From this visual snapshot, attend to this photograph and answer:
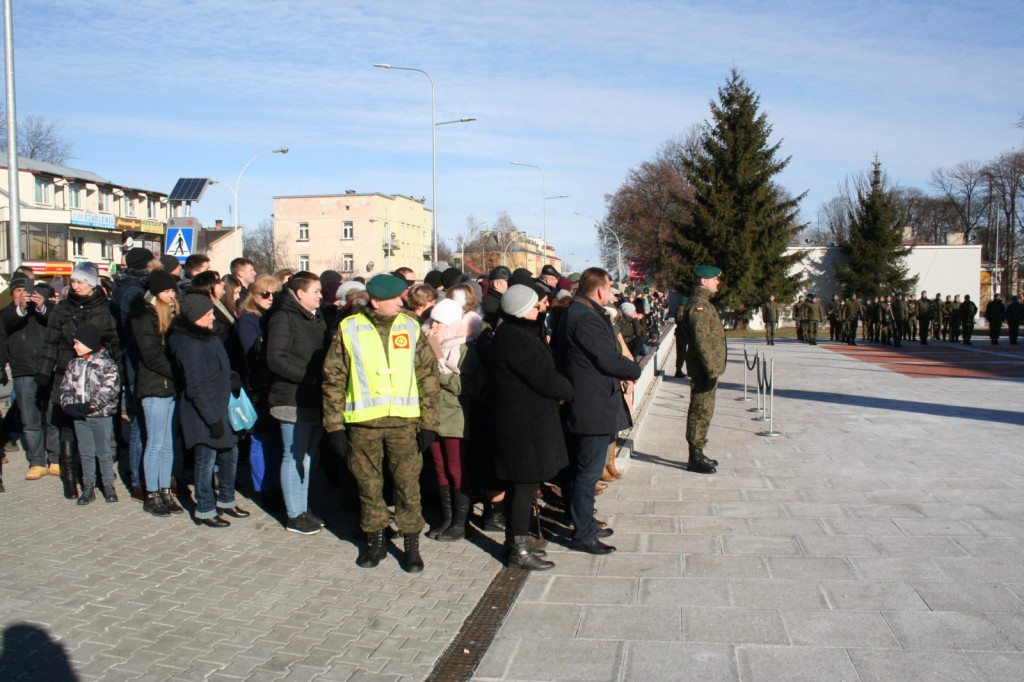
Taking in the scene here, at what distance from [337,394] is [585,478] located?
6.01ft

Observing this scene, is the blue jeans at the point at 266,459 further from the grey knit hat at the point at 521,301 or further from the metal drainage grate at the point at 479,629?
the grey knit hat at the point at 521,301

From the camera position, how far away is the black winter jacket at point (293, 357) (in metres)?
6.21

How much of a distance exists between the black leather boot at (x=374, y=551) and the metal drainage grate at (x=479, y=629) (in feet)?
2.75

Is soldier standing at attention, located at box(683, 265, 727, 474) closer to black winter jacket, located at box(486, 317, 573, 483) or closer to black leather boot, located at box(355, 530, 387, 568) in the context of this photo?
black winter jacket, located at box(486, 317, 573, 483)

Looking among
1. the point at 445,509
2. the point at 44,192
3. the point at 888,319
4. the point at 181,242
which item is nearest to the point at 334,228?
the point at 44,192

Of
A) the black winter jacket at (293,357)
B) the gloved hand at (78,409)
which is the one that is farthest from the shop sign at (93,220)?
the black winter jacket at (293,357)

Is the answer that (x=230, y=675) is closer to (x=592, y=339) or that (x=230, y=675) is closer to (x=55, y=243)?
(x=592, y=339)

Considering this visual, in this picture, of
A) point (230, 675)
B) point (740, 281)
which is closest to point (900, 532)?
point (230, 675)

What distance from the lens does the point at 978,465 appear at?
8.42m

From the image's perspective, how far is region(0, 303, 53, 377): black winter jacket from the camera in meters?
8.09

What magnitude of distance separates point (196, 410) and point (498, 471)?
2557 mm

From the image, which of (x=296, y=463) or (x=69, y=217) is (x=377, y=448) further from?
(x=69, y=217)

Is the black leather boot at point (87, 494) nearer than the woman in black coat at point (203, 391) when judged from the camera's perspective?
No

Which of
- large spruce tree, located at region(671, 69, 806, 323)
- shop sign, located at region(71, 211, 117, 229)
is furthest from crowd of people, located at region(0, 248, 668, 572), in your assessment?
shop sign, located at region(71, 211, 117, 229)
